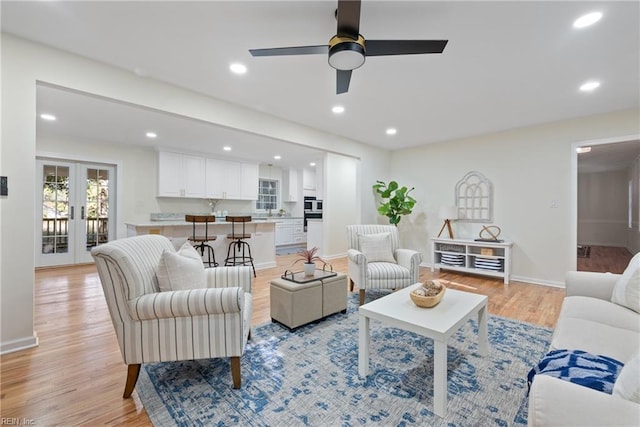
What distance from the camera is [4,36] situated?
2215 mm

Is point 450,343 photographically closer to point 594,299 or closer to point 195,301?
point 594,299

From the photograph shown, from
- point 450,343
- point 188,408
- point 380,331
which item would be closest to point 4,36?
point 188,408

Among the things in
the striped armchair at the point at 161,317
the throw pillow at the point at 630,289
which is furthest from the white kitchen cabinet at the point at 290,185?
the throw pillow at the point at 630,289

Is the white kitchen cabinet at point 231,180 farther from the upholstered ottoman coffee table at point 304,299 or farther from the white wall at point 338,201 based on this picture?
the upholstered ottoman coffee table at point 304,299

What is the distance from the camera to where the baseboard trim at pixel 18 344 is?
2152mm

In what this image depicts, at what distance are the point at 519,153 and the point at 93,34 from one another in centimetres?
561

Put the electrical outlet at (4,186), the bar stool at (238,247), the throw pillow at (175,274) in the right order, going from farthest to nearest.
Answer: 1. the bar stool at (238,247)
2. the electrical outlet at (4,186)
3. the throw pillow at (175,274)

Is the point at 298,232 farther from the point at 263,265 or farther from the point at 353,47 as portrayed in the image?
the point at 353,47

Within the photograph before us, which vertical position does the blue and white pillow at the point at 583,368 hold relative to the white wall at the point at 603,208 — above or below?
below

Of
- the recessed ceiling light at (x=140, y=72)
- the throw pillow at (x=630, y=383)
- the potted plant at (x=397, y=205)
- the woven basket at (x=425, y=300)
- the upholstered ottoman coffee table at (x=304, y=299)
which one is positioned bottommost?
the upholstered ottoman coffee table at (x=304, y=299)

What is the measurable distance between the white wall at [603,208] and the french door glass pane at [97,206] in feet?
41.6

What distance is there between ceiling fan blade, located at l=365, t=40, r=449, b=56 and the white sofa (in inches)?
73.7

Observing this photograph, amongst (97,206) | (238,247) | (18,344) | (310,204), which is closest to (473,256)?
(238,247)

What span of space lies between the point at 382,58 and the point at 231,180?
17.6 feet
